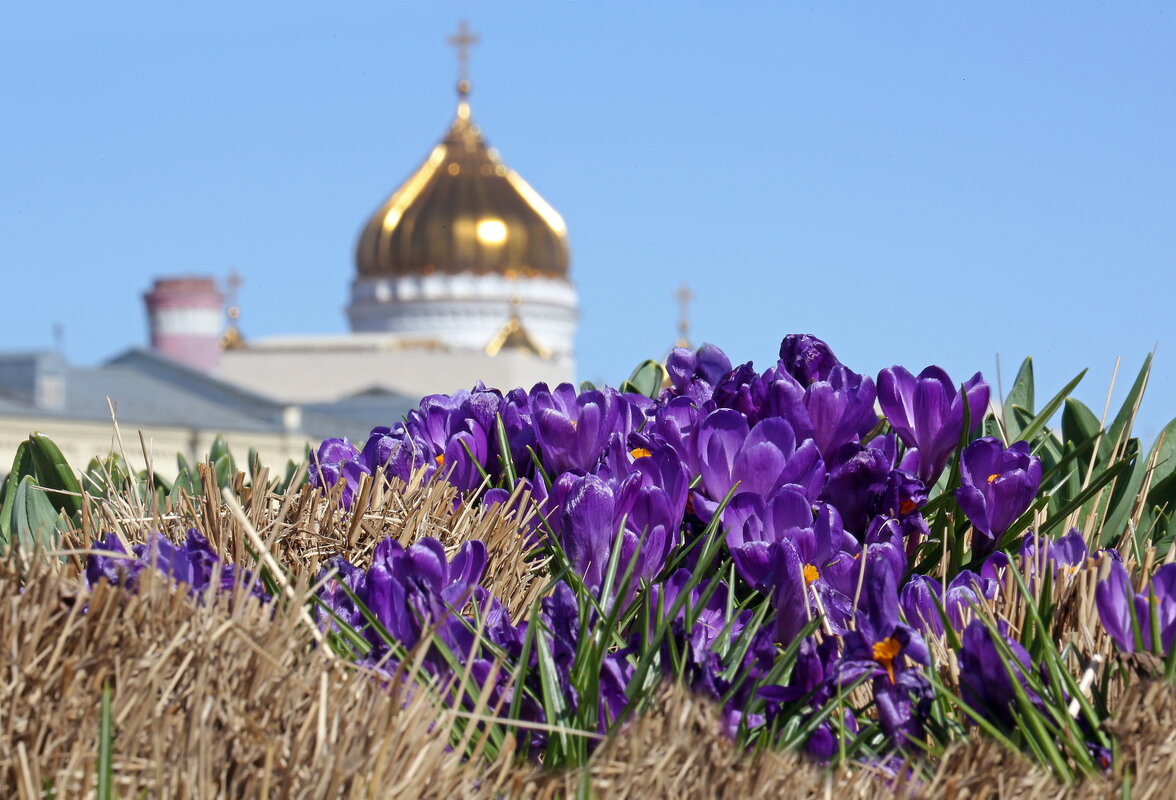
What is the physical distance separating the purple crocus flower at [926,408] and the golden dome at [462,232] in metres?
41.7

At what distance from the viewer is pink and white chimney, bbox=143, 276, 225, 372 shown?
124 feet

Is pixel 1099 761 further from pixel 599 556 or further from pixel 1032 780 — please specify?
pixel 599 556

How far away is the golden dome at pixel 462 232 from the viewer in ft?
141

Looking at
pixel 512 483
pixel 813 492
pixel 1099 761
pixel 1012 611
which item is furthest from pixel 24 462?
pixel 1099 761

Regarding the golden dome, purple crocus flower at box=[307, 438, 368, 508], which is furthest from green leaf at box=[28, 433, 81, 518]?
the golden dome

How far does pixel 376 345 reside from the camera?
1436 inches

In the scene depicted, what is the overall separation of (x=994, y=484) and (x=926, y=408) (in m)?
0.12

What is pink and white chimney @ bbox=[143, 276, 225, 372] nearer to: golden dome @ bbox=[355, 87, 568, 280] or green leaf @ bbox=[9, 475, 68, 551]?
golden dome @ bbox=[355, 87, 568, 280]

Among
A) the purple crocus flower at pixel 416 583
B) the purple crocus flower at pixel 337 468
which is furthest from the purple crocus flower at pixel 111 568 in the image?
the purple crocus flower at pixel 337 468

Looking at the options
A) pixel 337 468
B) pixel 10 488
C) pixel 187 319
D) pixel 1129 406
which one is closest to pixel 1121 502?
pixel 1129 406

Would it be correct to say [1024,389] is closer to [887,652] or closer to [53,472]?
[887,652]

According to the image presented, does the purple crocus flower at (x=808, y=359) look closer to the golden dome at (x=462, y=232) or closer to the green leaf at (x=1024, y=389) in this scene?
the green leaf at (x=1024, y=389)

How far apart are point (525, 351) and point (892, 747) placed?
35522mm

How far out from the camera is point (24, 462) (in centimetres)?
187
